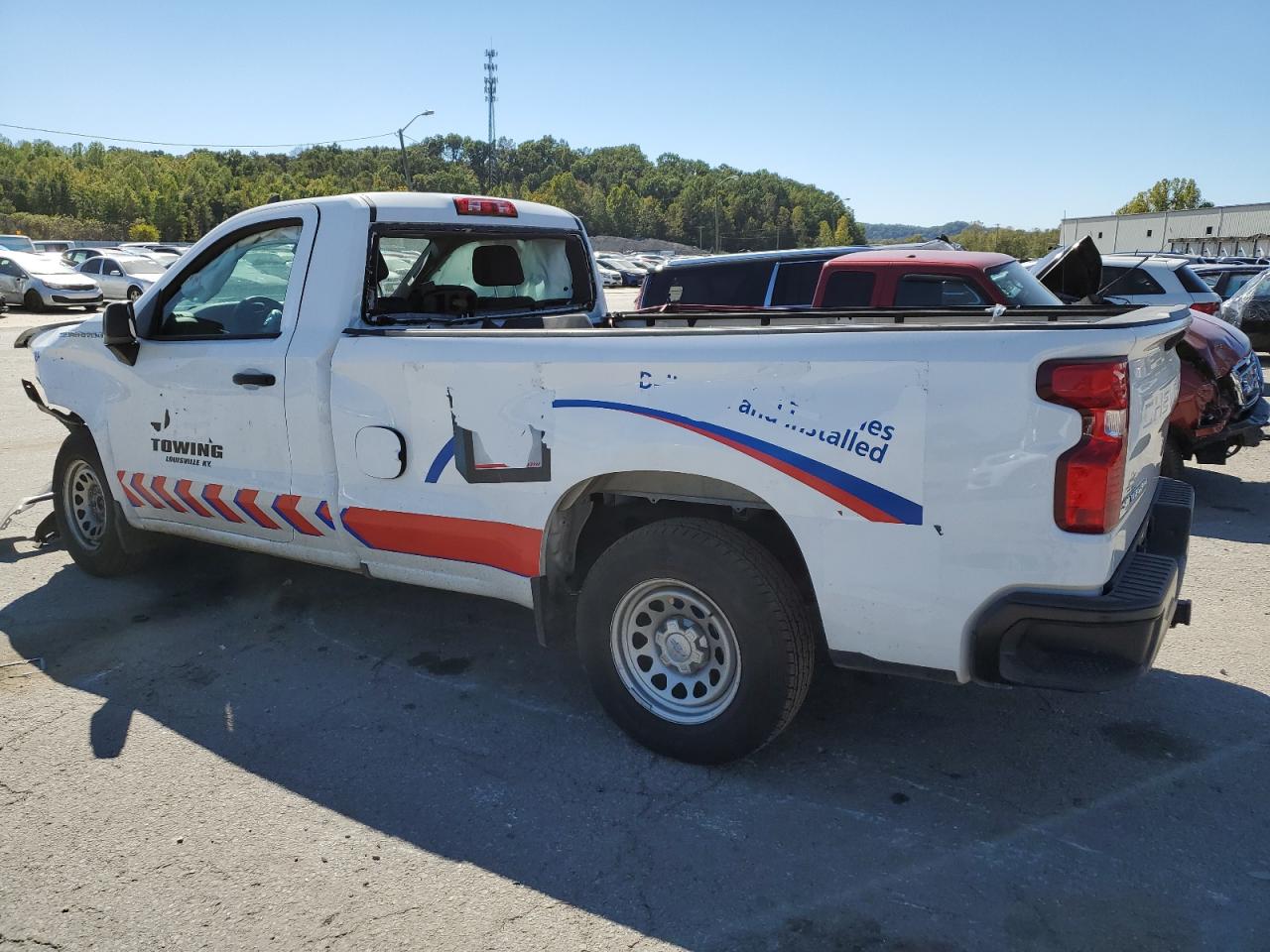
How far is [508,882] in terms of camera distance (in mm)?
2895

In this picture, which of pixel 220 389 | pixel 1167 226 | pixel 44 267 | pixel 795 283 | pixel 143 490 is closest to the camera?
pixel 220 389

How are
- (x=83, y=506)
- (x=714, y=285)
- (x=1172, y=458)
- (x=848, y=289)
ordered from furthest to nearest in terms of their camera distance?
(x=714, y=285), (x=848, y=289), (x=1172, y=458), (x=83, y=506)

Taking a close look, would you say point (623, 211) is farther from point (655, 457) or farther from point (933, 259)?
point (655, 457)

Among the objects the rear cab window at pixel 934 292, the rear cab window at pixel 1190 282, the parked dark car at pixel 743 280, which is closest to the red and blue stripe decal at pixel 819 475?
the rear cab window at pixel 934 292

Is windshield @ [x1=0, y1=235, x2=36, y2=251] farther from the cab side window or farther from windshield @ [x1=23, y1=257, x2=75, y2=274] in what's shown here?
the cab side window

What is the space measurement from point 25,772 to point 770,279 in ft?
26.0

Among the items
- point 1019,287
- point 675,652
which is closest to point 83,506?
point 675,652

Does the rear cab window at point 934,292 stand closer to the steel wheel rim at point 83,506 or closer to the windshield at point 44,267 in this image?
the steel wheel rim at point 83,506

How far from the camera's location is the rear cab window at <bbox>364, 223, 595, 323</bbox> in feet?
14.6

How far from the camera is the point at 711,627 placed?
11.3ft

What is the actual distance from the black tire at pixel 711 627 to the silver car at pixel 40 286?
26468 mm

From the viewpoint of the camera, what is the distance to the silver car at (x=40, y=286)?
25031 millimetres

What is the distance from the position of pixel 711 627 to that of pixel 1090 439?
1.40 meters

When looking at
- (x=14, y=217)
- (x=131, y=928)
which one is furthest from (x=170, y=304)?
(x=14, y=217)
